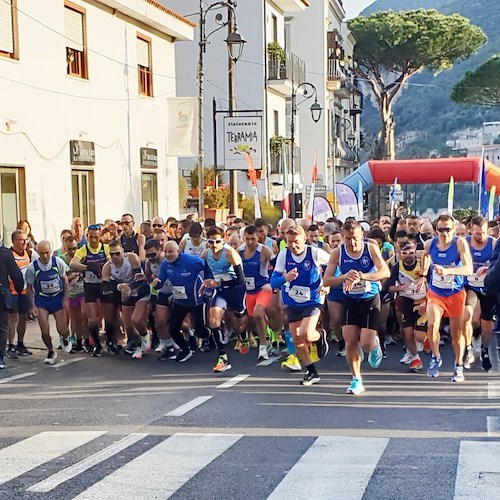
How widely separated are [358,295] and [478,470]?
11.4 feet

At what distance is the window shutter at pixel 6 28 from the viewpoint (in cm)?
1759

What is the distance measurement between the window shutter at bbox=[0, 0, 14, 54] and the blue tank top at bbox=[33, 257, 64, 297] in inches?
284

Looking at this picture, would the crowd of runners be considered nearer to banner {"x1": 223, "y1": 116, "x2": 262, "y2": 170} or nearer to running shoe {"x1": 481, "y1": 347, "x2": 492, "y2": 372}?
running shoe {"x1": 481, "y1": 347, "x2": 492, "y2": 372}

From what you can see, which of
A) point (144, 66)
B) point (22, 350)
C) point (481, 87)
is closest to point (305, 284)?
point (22, 350)

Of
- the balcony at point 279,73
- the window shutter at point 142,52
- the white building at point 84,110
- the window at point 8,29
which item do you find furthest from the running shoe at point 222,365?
the balcony at point 279,73

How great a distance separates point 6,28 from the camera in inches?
698

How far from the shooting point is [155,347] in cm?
1312

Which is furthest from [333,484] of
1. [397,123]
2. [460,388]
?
[397,123]

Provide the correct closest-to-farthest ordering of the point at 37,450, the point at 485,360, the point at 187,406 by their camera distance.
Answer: the point at 37,450
the point at 187,406
the point at 485,360

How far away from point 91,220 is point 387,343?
10289 millimetres

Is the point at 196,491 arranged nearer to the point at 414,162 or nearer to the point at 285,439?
the point at 285,439

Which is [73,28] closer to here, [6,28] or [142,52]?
[6,28]

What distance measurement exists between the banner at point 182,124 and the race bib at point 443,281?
14191 millimetres

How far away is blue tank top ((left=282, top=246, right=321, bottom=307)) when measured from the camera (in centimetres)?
1009
